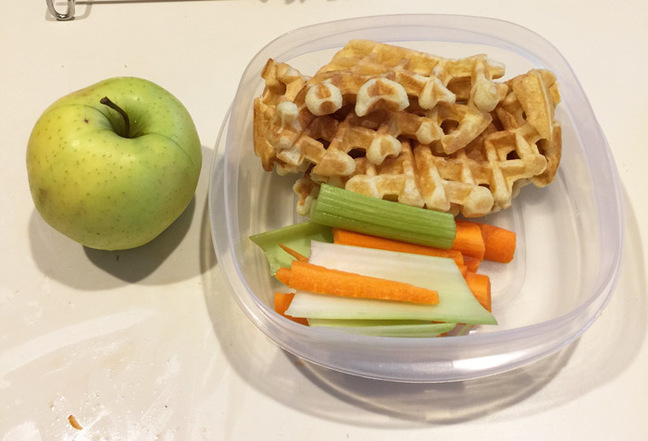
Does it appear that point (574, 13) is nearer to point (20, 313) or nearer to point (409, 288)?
point (409, 288)

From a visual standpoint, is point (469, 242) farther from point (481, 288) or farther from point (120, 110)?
point (120, 110)

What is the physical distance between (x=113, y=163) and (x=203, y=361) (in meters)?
0.38

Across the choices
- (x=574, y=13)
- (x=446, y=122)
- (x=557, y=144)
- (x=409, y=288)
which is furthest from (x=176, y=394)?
(x=574, y=13)

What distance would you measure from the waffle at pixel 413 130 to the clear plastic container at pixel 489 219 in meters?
0.09

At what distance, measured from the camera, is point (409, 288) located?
866 millimetres

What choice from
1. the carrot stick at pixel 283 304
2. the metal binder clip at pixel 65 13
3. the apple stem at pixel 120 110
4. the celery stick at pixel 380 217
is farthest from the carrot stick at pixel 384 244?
the metal binder clip at pixel 65 13

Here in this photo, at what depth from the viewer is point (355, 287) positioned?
0.86 metres

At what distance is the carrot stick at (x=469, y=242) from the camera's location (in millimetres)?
974

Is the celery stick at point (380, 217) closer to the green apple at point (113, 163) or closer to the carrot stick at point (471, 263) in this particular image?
the carrot stick at point (471, 263)

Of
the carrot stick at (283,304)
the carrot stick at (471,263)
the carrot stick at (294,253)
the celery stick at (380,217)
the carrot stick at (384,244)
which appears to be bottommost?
the carrot stick at (283,304)

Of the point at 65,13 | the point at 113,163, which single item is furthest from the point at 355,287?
the point at 65,13

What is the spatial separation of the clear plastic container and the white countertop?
91 millimetres

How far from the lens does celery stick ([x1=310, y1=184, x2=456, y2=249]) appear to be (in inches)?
35.8

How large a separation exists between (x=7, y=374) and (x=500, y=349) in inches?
33.3
